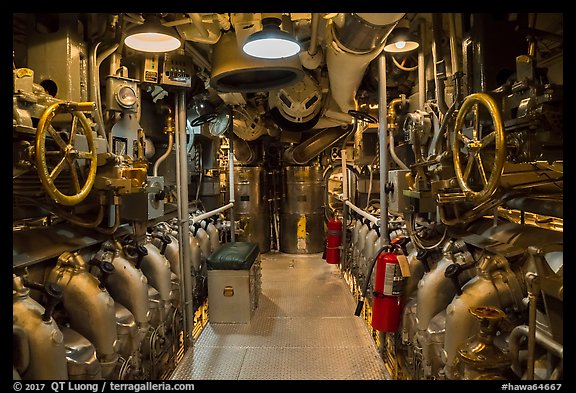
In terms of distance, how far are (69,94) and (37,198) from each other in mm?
612

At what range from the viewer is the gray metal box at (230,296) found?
3.74 metres

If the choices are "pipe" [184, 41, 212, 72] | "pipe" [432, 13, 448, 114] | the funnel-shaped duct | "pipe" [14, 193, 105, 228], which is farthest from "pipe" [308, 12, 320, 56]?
"pipe" [14, 193, 105, 228]

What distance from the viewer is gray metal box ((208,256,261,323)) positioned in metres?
3.74

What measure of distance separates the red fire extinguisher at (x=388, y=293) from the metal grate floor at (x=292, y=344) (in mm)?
403

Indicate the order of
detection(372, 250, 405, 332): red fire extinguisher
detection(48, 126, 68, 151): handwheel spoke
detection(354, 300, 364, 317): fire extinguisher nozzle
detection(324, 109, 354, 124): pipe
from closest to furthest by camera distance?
detection(48, 126, 68, 151): handwheel spoke < detection(372, 250, 405, 332): red fire extinguisher < detection(354, 300, 364, 317): fire extinguisher nozzle < detection(324, 109, 354, 124): pipe

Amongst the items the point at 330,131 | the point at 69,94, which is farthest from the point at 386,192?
the point at 330,131

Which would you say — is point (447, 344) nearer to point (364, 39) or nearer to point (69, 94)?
point (364, 39)

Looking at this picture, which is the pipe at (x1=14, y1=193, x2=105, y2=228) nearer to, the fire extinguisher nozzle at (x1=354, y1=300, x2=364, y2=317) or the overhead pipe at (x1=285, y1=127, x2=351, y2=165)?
the fire extinguisher nozzle at (x1=354, y1=300, x2=364, y2=317)

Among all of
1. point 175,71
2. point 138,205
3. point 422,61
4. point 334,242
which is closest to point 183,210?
point 138,205

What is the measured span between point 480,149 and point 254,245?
→ 3.26 meters

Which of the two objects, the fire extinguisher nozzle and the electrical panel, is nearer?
the electrical panel

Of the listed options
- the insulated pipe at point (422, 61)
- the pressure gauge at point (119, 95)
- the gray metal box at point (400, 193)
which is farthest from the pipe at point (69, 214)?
the insulated pipe at point (422, 61)

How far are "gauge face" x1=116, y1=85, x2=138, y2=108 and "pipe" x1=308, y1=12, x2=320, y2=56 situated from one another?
1.35 meters
